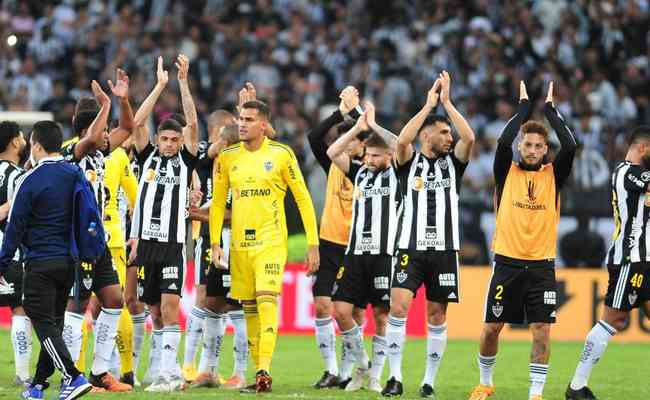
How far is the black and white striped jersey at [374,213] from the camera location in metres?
13.7

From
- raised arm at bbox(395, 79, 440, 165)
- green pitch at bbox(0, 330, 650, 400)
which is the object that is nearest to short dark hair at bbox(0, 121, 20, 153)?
green pitch at bbox(0, 330, 650, 400)

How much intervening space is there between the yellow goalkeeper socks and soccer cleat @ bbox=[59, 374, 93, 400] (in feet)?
6.35

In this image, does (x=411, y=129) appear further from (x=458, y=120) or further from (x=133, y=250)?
(x=133, y=250)

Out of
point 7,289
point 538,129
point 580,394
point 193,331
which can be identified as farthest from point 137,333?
point 538,129

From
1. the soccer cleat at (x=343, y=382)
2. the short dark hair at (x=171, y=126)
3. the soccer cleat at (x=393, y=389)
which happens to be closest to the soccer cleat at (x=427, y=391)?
the soccer cleat at (x=393, y=389)

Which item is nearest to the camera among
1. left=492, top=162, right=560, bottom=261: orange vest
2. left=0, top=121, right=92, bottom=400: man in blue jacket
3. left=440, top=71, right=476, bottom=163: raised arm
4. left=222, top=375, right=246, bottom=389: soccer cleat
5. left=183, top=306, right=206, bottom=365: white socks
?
left=0, top=121, right=92, bottom=400: man in blue jacket

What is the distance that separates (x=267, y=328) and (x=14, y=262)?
2726 millimetres

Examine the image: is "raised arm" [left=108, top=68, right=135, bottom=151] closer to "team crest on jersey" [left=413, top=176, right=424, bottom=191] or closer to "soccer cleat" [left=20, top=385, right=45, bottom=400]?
"soccer cleat" [left=20, top=385, right=45, bottom=400]

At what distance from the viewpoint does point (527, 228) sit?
40.5ft

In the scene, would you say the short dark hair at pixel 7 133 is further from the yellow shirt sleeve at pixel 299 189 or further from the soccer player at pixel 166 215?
the yellow shirt sleeve at pixel 299 189

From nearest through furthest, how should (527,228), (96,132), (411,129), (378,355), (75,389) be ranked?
(75,389) → (96,132) → (527,228) → (411,129) → (378,355)

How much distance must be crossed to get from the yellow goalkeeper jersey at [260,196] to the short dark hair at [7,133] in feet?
6.61

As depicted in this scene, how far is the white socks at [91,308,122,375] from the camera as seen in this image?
12.5 m

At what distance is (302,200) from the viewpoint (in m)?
13.0
